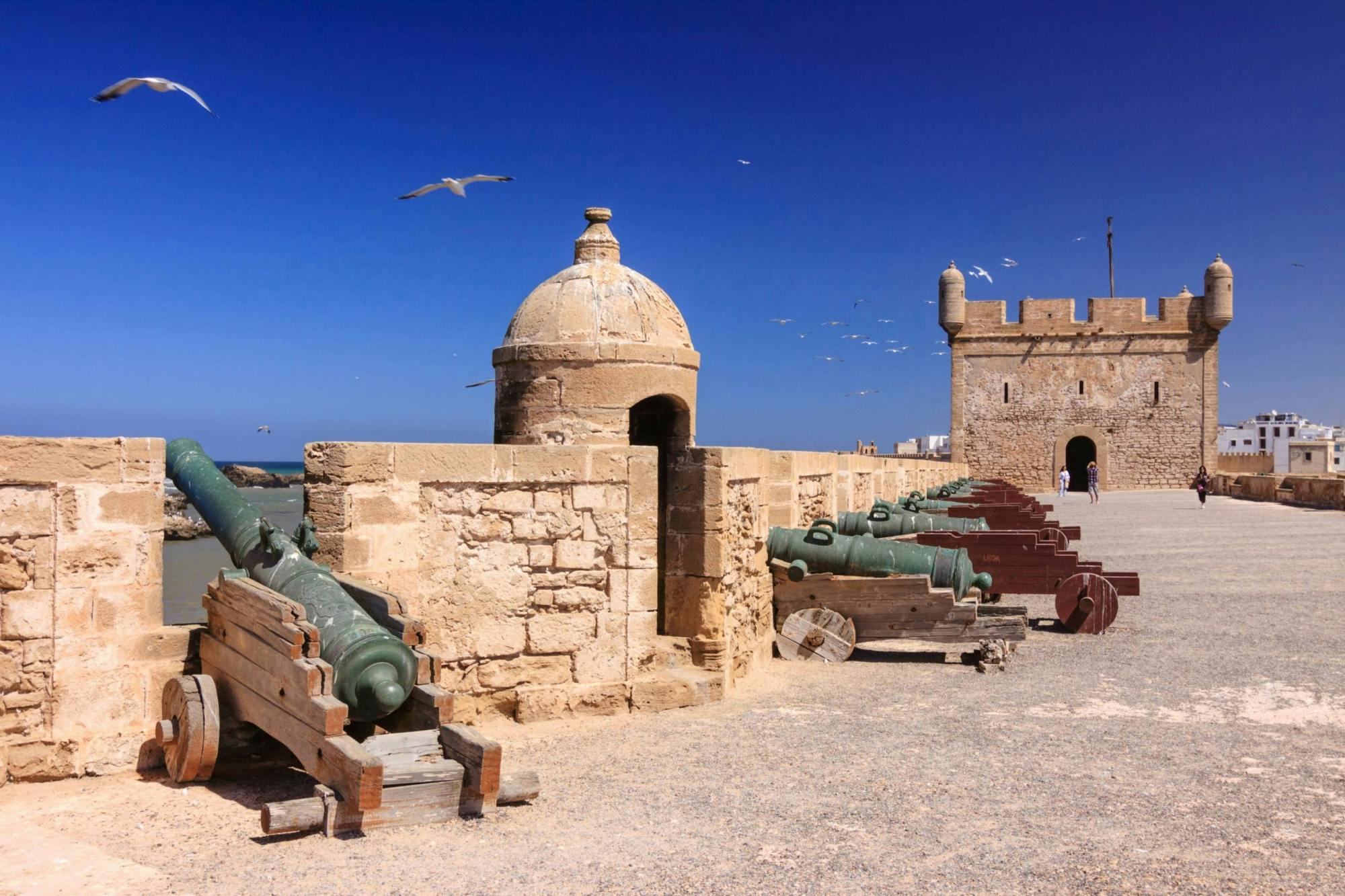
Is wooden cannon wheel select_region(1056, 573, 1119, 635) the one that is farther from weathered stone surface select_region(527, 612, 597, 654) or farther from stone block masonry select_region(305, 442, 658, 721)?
weathered stone surface select_region(527, 612, 597, 654)

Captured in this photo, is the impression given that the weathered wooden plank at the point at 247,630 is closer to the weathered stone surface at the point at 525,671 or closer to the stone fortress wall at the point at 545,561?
the stone fortress wall at the point at 545,561

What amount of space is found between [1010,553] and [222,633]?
18.3 ft

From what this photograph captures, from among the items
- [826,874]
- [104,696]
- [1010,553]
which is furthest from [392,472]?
[1010,553]

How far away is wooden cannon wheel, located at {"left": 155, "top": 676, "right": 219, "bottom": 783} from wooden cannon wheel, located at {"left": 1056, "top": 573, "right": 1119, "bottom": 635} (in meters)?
5.92

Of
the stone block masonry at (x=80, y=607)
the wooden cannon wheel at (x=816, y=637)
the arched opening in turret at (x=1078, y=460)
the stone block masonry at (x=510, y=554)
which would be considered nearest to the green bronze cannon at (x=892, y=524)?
the wooden cannon wheel at (x=816, y=637)

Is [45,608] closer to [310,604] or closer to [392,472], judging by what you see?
[310,604]

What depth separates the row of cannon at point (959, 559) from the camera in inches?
272

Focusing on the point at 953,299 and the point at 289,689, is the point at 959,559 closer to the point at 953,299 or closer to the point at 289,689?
the point at 289,689

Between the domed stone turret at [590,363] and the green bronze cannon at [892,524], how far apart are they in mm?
1955

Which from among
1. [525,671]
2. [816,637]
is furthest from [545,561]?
[816,637]

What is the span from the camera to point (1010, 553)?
25.3 ft

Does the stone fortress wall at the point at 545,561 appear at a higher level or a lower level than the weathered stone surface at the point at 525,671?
higher

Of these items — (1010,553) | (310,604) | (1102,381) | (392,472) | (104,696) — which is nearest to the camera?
(310,604)

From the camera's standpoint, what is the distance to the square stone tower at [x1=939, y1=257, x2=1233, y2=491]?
31547 millimetres
